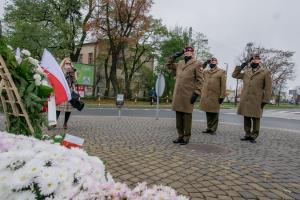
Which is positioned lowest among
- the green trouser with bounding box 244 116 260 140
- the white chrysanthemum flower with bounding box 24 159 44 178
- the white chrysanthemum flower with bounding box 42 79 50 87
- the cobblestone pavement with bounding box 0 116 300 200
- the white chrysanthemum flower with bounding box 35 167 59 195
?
the cobblestone pavement with bounding box 0 116 300 200

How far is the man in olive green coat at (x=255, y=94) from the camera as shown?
7.74 m

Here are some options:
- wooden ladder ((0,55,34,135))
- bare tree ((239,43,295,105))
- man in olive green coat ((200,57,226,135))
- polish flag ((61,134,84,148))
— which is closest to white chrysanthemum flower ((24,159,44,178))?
Result: polish flag ((61,134,84,148))

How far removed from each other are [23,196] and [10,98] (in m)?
1.57

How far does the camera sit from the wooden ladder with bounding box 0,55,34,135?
2758 mm

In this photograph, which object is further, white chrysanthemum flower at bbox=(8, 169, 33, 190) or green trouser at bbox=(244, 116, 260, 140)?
green trouser at bbox=(244, 116, 260, 140)

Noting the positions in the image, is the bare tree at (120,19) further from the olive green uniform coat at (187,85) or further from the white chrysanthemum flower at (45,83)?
the white chrysanthemum flower at (45,83)

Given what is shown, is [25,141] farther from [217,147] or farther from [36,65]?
[217,147]

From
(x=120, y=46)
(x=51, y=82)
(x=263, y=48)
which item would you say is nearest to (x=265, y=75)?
(x=51, y=82)

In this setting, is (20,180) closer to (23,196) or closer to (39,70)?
(23,196)

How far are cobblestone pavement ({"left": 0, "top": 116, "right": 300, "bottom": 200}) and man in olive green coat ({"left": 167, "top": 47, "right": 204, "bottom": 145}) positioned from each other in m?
0.42

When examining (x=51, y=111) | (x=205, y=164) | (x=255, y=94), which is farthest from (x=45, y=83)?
(x=255, y=94)

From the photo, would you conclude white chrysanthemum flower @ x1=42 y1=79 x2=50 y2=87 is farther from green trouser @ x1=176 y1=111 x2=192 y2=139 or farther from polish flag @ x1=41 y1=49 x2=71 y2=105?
green trouser @ x1=176 y1=111 x2=192 y2=139

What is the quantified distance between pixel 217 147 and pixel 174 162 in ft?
6.29

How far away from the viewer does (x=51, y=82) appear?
330 cm
